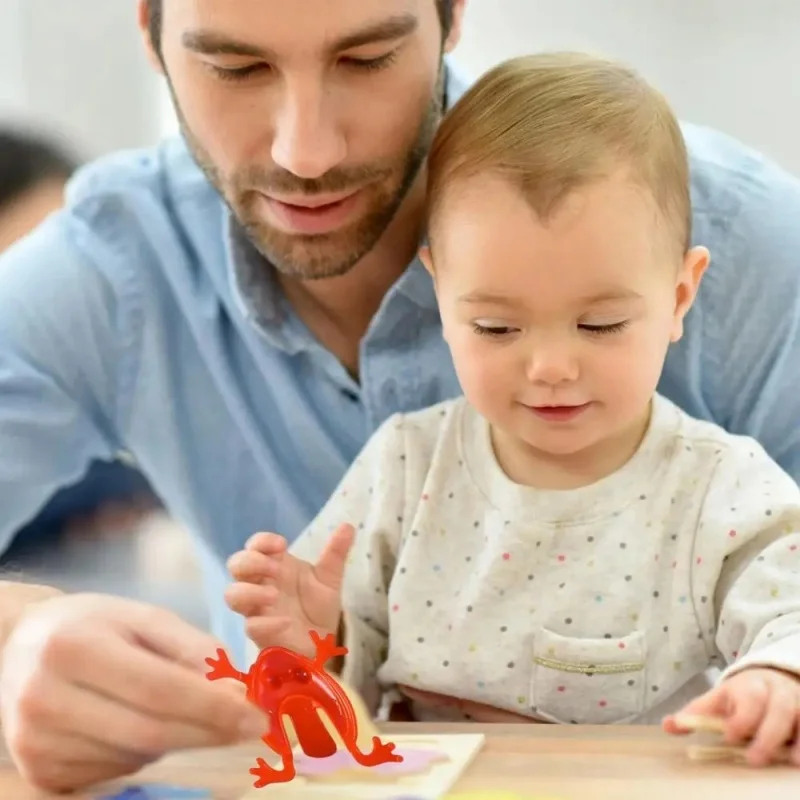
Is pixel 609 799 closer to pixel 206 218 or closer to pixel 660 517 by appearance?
pixel 660 517

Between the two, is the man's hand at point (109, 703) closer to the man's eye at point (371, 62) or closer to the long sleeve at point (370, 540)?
the long sleeve at point (370, 540)

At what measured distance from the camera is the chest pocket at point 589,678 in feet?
2.66

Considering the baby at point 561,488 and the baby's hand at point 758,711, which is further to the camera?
the baby at point 561,488

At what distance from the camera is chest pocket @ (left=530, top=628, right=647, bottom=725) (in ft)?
2.66

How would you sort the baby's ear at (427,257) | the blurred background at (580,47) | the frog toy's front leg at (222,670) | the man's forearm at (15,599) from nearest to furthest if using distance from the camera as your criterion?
the frog toy's front leg at (222,670)
the man's forearm at (15,599)
the baby's ear at (427,257)
the blurred background at (580,47)

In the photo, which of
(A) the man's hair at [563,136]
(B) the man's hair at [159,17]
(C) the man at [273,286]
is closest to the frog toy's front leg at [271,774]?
(C) the man at [273,286]

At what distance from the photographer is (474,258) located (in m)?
0.78

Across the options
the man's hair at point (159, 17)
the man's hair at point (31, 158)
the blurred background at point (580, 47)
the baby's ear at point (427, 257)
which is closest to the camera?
the baby's ear at point (427, 257)

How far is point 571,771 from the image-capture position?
64 cm

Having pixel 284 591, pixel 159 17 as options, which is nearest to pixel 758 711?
pixel 284 591

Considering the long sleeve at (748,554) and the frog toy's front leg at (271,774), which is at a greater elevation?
the long sleeve at (748,554)

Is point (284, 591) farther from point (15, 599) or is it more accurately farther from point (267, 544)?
point (15, 599)

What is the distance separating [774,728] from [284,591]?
1.07ft

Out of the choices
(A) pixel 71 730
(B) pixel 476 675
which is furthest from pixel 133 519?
(A) pixel 71 730
